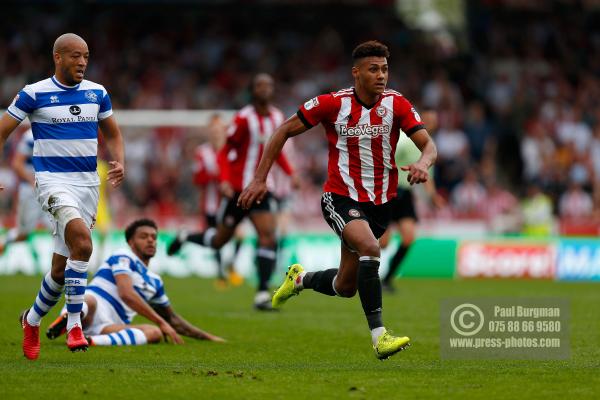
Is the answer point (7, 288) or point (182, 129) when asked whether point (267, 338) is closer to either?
point (7, 288)

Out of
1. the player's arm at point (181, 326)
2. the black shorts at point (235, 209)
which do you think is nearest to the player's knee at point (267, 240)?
the black shorts at point (235, 209)

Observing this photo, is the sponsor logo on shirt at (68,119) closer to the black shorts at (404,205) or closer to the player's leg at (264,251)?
the player's leg at (264,251)

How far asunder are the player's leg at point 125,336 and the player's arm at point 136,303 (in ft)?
0.57

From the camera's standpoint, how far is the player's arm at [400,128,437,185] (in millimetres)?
8203

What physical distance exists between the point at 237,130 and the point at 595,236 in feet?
38.2

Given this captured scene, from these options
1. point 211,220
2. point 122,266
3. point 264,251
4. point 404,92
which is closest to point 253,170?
point 264,251

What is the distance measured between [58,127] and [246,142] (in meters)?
5.61

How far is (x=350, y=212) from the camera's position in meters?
9.02

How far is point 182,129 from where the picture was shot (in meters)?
24.3

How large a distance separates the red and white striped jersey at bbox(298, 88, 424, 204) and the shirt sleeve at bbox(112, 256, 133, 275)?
A: 6.85 ft

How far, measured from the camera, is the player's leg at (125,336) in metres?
10.0

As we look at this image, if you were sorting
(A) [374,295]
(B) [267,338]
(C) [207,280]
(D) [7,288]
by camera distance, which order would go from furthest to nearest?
(C) [207,280] < (D) [7,288] < (B) [267,338] < (A) [374,295]

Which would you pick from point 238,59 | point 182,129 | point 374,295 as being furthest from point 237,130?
point 238,59

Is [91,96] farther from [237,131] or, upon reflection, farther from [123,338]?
[237,131]
